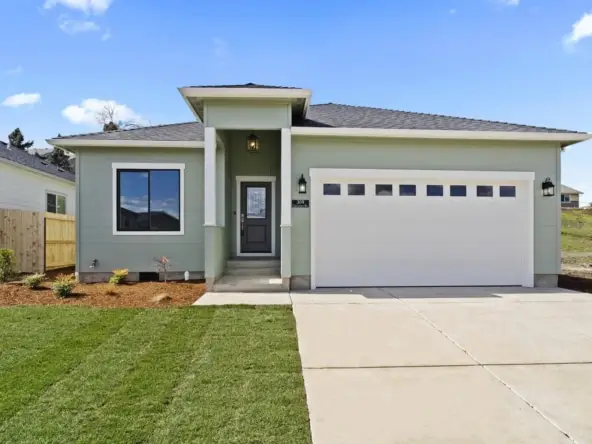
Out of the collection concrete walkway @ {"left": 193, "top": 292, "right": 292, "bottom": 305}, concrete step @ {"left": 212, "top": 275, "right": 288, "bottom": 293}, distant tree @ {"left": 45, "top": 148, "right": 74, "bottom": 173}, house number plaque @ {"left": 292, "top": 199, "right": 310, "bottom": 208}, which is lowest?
concrete walkway @ {"left": 193, "top": 292, "right": 292, "bottom": 305}

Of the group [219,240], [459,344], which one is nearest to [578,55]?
[459,344]

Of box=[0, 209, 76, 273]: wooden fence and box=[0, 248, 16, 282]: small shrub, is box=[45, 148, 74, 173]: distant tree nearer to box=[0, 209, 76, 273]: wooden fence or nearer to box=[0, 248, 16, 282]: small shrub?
box=[0, 209, 76, 273]: wooden fence

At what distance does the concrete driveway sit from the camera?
281 cm

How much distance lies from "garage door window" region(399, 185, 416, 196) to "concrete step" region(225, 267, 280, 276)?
3551mm

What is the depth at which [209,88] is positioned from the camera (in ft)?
26.0

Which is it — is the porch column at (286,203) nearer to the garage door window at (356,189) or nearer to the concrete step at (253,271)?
the concrete step at (253,271)

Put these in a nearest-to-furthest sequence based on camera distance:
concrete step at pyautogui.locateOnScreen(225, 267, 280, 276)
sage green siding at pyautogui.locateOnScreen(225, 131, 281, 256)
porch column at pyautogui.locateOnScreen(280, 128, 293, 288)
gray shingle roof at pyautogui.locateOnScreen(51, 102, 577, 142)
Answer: porch column at pyautogui.locateOnScreen(280, 128, 293, 288) → gray shingle roof at pyautogui.locateOnScreen(51, 102, 577, 142) → concrete step at pyautogui.locateOnScreen(225, 267, 280, 276) → sage green siding at pyautogui.locateOnScreen(225, 131, 281, 256)

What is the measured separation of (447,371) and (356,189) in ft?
17.9

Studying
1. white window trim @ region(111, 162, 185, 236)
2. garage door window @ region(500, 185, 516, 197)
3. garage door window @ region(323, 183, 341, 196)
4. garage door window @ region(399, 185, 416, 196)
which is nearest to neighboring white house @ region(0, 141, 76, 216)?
white window trim @ region(111, 162, 185, 236)

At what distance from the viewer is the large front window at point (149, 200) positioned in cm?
962

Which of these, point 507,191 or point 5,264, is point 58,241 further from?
point 507,191

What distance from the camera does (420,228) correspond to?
895cm

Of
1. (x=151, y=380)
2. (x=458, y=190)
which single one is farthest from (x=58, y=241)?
(x=458, y=190)

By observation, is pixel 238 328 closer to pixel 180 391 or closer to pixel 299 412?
pixel 180 391
